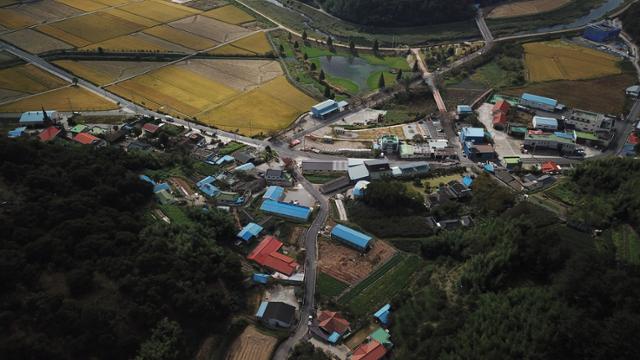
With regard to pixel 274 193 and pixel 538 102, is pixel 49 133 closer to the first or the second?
pixel 274 193

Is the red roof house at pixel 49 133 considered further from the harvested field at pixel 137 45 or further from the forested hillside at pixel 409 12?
the forested hillside at pixel 409 12

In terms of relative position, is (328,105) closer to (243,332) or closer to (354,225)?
(354,225)

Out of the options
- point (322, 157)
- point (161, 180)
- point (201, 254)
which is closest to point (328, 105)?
point (322, 157)

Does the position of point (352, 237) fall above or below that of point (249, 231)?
above

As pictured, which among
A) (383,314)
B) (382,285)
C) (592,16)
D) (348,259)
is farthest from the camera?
(592,16)

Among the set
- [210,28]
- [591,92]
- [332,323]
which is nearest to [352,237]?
[332,323]

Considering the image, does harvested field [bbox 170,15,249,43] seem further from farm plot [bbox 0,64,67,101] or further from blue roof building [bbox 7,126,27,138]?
blue roof building [bbox 7,126,27,138]
